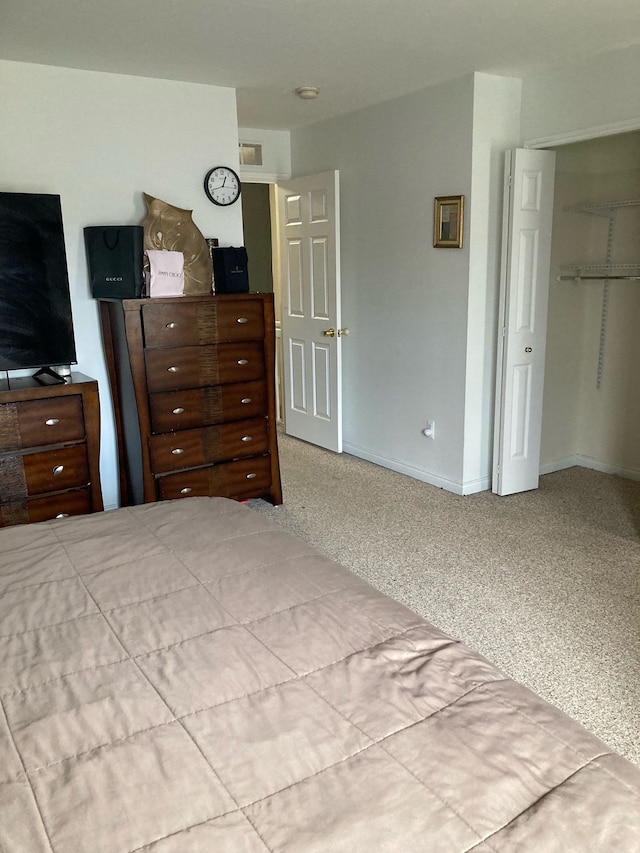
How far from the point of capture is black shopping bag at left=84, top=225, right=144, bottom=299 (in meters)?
3.37

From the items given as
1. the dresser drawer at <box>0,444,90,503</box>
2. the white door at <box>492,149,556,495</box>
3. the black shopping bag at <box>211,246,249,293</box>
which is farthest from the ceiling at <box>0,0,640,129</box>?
the dresser drawer at <box>0,444,90,503</box>

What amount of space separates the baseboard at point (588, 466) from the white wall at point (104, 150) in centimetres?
273

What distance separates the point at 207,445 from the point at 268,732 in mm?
2695

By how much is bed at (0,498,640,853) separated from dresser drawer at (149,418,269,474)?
73.6 inches

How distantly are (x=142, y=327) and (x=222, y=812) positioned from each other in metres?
2.76

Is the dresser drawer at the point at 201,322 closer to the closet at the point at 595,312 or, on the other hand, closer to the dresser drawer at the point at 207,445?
the dresser drawer at the point at 207,445

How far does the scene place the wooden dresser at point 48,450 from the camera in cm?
310

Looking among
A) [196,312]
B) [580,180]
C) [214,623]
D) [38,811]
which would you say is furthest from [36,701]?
[580,180]

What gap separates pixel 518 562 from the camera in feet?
10.9

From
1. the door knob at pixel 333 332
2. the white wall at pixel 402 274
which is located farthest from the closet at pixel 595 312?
the door knob at pixel 333 332

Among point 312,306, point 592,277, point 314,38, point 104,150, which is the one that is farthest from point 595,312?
point 104,150

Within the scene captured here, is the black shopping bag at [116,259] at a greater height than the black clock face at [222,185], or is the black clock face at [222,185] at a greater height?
the black clock face at [222,185]

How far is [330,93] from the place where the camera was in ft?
13.3

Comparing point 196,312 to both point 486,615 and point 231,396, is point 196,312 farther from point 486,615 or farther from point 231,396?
point 486,615
